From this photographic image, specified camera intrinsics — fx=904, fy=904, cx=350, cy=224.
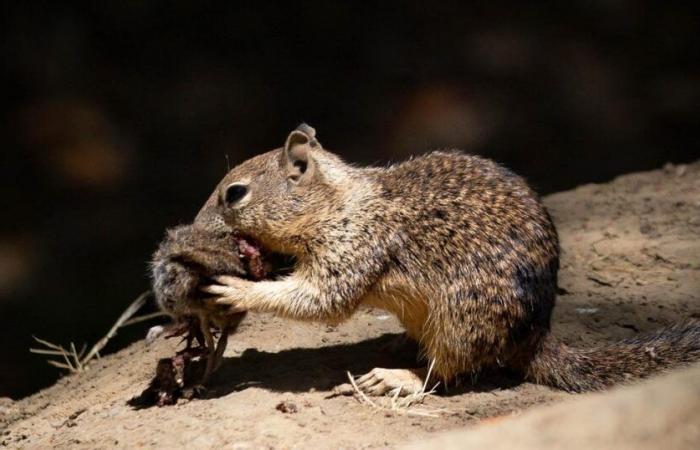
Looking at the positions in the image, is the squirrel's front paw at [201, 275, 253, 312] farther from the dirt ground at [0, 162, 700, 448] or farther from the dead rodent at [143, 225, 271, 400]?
the dirt ground at [0, 162, 700, 448]

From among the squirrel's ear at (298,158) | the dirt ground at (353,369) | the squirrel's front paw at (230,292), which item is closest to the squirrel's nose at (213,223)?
the squirrel's front paw at (230,292)

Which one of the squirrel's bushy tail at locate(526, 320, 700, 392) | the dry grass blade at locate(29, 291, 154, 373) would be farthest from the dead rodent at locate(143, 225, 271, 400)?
the squirrel's bushy tail at locate(526, 320, 700, 392)

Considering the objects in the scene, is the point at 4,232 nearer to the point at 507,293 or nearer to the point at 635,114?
the point at 507,293

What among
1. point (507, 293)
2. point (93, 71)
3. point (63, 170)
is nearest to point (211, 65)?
point (93, 71)

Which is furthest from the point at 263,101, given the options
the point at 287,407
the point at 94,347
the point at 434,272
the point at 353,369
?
the point at 287,407

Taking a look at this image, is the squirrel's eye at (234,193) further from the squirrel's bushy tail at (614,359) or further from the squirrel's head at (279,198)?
the squirrel's bushy tail at (614,359)

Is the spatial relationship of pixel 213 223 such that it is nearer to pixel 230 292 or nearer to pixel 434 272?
pixel 230 292
